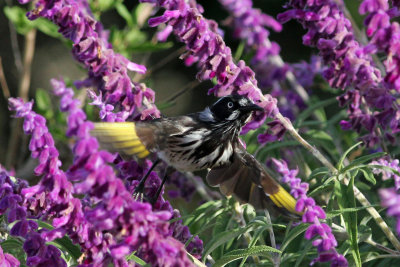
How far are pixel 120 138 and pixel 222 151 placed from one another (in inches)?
18.3

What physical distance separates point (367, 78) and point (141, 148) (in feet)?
2.25

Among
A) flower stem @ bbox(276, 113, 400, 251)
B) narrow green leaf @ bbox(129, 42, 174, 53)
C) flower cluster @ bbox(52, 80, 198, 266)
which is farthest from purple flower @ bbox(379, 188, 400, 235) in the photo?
narrow green leaf @ bbox(129, 42, 174, 53)

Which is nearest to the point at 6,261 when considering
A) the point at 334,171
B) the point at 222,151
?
the point at 222,151

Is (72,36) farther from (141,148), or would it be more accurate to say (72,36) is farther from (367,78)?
(367,78)

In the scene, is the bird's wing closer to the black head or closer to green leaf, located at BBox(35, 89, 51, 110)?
the black head

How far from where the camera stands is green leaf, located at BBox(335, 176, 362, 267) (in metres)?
1.74

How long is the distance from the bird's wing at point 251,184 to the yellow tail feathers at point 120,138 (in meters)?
0.30

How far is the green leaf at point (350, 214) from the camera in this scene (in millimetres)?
1740

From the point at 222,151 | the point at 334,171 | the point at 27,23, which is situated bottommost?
the point at 27,23

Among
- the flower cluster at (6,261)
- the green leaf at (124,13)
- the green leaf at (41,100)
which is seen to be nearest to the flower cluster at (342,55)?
the flower cluster at (6,261)

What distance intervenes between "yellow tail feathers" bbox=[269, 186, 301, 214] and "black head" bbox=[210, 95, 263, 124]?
245 millimetres

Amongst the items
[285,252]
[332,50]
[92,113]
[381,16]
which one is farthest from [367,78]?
[92,113]

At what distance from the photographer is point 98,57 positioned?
1.97 meters

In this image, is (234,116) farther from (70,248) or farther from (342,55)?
(70,248)
